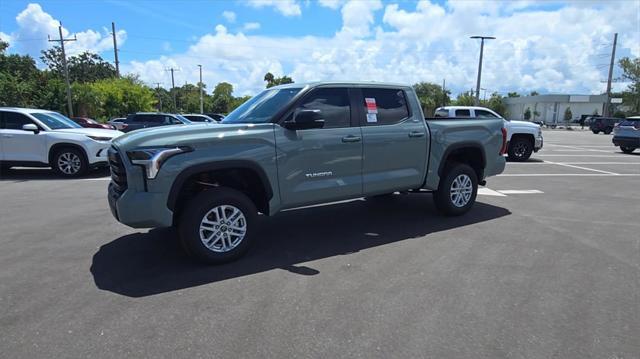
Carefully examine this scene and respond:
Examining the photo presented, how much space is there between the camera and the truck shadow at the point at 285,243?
437 centimetres

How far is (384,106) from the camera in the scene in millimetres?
5844

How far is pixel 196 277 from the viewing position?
4.37 metres

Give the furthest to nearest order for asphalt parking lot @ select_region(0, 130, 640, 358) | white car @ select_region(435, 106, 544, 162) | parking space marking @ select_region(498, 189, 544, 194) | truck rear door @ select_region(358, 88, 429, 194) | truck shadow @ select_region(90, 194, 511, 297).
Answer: white car @ select_region(435, 106, 544, 162) → parking space marking @ select_region(498, 189, 544, 194) → truck rear door @ select_region(358, 88, 429, 194) → truck shadow @ select_region(90, 194, 511, 297) → asphalt parking lot @ select_region(0, 130, 640, 358)

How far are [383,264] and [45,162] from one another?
9.44 m

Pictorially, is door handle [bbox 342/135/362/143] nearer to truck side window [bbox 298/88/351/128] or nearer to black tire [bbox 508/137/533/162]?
truck side window [bbox 298/88/351/128]

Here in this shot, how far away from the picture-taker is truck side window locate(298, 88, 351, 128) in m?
5.23

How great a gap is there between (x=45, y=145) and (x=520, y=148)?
46.2 ft

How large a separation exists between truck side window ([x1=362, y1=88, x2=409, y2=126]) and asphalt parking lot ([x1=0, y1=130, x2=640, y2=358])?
147 cm

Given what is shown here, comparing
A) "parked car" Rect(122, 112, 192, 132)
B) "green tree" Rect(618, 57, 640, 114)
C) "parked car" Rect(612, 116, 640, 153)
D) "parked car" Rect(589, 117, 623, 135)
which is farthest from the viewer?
"green tree" Rect(618, 57, 640, 114)

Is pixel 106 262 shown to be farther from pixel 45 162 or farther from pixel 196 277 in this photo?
pixel 45 162

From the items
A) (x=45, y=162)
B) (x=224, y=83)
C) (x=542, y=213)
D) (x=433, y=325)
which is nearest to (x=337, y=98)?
(x=433, y=325)

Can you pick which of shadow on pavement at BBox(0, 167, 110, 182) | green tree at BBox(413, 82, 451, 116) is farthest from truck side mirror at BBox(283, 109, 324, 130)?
green tree at BBox(413, 82, 451, 116)

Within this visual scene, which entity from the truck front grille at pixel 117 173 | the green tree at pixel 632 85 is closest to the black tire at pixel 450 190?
the truck front grille at pixel 117 173

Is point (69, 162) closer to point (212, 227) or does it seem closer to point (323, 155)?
point (212, 227)
